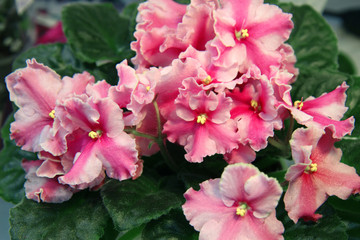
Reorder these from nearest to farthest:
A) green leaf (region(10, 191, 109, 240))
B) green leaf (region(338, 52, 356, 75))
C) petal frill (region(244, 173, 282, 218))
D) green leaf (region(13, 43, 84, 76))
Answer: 1. petal frill (region(244, 173, 282, 218))
2. green leaf (region(10, 191, 109, 240))
3. green leaf (region(13, 43, 84, 76))
4. green leaf (region(338, 52, 356, 75))

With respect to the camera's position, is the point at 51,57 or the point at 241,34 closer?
the point at 241,34

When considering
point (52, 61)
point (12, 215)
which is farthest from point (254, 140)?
point (52, 61)

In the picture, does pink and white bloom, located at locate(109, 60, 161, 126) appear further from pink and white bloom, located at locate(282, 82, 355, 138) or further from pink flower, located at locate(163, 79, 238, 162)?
pink and white bloom, located at locate(282, 82, 355, 138)

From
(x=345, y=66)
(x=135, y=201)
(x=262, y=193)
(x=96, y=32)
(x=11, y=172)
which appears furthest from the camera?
(x=345, y=66)

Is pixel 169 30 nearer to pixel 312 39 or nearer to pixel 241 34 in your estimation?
pixel 241 34

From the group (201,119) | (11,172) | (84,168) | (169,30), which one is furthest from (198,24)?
(11,172)

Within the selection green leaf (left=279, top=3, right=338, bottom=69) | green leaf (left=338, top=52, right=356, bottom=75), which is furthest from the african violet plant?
green leaf (left=338, top=52, right=356, bottom=75)
